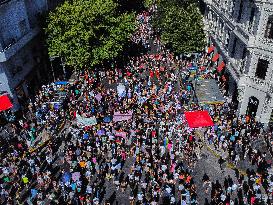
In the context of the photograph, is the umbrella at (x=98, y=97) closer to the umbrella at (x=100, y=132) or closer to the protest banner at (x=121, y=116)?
the protest banner at (x=121, y=116)

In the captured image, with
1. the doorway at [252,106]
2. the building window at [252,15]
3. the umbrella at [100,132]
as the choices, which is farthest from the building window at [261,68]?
the umbrella at [100,132]

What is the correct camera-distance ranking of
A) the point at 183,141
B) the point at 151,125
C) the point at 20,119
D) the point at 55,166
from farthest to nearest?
the point at 20,119, the point at 151,125, the point at 183,141, the point at 55,166

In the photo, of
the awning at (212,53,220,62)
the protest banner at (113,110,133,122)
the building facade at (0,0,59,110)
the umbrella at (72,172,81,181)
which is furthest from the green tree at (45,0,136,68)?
the umbrella at (72,172,81,181)

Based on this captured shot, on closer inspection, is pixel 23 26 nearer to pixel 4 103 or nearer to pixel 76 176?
pixel 4 103

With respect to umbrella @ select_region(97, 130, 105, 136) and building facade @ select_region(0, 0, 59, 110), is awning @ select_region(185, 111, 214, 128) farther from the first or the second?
building facade @ select_region(0, 0, 59, 110)

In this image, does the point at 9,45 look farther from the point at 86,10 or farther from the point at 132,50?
the point at 132,50

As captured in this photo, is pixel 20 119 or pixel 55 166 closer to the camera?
pixel 55 166

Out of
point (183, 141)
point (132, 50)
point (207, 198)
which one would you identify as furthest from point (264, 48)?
point (132, 50)
